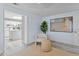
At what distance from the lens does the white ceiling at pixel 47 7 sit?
57.6 inches

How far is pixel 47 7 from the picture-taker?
4.96ft

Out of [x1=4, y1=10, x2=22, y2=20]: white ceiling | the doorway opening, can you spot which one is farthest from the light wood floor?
[x1=4, y1=10, x2=22, y2=20]: white ceiling

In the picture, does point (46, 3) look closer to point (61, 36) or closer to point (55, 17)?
point (55, 17)

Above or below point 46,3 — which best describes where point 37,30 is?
below

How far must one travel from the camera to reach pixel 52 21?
1593mm

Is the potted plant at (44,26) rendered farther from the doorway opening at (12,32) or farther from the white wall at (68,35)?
the doorway opening at (12,32)

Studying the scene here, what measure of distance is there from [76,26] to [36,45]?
716 millimetres

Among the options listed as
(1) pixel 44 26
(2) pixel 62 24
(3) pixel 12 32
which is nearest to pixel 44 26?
(1) pixel 44 26

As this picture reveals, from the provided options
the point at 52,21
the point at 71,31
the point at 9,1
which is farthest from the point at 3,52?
the point at 71,31

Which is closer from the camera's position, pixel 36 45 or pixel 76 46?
pixel 76 46

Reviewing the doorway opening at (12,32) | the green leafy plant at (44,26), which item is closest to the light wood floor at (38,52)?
the doorway opening at (12,32)

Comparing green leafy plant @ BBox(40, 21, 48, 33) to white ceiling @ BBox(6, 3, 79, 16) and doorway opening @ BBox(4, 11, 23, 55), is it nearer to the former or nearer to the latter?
white ceiling @ BBox(6, 3, 79, 16)

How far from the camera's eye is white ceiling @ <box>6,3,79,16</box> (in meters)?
1.46

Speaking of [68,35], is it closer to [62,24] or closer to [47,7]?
[62,24]
